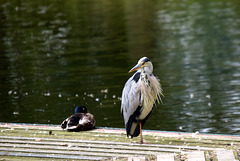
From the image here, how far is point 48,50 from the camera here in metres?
22.0

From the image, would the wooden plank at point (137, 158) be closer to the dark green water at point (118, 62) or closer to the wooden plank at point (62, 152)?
the wooden plank at point (62, 152)

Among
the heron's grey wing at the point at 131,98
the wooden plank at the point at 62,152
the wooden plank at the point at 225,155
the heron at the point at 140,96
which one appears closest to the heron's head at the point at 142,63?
the heron at the point at 140,96

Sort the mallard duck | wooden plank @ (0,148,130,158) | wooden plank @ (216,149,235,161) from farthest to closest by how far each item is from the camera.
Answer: the mallard duck, wooden plank @ (0,148,130,158), wooden plank @ (216,149,235,161)

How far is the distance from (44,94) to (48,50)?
7.69m

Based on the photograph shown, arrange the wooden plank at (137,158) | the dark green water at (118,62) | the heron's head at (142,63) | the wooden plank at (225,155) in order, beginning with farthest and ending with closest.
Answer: the dark green water at (118,62) < the heron's head at (142,63) < the wooden plank at (137,158) < the wooden plank at (225,155)

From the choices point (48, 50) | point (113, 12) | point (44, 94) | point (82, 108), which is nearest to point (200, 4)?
point (113, 12)

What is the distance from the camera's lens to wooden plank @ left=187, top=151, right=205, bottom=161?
7.85 meters

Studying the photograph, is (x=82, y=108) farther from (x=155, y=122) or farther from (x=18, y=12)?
(x=18, y=12)

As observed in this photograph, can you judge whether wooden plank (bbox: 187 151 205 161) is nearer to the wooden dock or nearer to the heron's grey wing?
the wooden dock

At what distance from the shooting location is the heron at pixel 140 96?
872 cm

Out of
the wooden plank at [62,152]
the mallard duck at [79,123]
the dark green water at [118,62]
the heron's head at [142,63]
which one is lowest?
the wooden plank at [62,152]

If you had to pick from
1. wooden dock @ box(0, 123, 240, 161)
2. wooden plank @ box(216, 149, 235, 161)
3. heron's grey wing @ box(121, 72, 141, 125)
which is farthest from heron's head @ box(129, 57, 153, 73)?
wooden plank @ box(216, 149, 235, 161)

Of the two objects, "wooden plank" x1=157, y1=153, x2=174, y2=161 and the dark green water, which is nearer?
"wooden plank" x1=157, y1=153, x2=174, y2=161

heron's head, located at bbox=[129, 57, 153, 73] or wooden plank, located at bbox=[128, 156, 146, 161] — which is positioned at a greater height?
heron's head, located at bbox=[129, 57, 153, 73]
